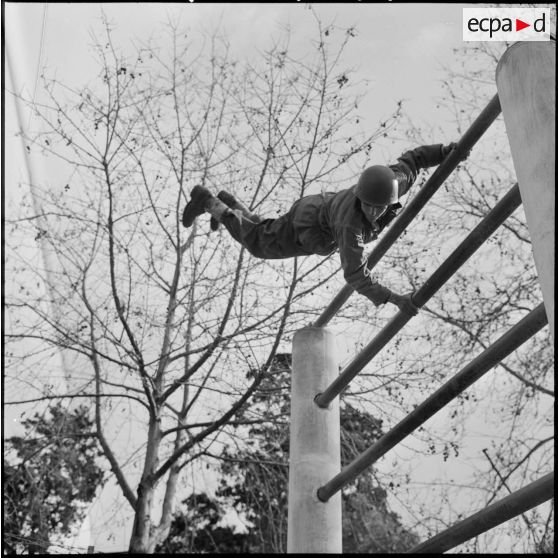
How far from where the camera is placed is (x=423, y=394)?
295 inches

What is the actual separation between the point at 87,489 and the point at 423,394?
4404 millimetres

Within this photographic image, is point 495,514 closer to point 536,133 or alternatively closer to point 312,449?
point 536,133

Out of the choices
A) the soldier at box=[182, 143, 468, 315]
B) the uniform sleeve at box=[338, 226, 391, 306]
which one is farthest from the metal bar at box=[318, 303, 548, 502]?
the uniform sleeve at box=[338, 226, 391, 306]

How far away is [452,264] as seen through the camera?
7.48 feet

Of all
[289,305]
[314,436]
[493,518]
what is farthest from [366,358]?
[289,305]

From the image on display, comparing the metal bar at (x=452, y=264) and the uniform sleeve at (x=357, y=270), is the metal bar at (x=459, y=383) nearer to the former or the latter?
the metal bar at (x=452, y=264)

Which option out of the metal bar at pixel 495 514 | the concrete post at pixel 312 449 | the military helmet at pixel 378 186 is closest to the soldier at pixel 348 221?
the military helmet at pixel 378 186

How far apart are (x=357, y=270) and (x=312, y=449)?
2.81 feet

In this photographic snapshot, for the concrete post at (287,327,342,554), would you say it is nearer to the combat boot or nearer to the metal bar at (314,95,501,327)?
the metal bar at (314,95,501,327)

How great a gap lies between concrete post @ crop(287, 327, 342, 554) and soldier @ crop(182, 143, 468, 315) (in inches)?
15.2

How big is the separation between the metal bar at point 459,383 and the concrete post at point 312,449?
11.9 inches

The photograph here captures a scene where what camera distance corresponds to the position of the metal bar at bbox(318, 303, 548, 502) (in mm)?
1763

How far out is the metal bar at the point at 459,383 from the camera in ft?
5.79

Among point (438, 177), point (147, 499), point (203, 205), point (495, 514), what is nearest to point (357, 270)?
point (438, 177)
